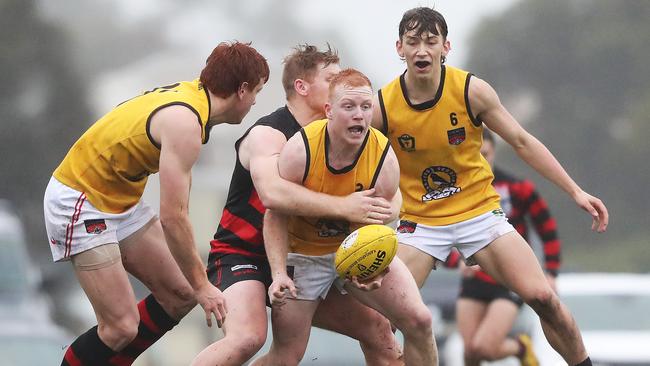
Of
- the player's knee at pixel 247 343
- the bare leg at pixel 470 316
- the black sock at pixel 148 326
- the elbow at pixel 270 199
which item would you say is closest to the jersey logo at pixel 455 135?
the elbow at pixel 270 199

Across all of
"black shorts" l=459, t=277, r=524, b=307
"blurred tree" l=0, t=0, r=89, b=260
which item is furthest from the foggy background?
"black shorts" l=459, t=277, r=524, b=307

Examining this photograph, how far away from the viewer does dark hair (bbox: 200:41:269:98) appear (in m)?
8.07

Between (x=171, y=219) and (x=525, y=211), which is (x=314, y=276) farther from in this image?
(x=525, y=211)

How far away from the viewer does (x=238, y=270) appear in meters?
8.23

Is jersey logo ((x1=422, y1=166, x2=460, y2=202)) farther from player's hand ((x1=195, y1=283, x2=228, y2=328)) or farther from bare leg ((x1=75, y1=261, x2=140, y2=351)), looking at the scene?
bare leg ((x1=75, y1=261, x2=140, y2=351))

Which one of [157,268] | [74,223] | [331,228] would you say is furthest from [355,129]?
[74,223]

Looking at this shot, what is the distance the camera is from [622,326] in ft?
49.7

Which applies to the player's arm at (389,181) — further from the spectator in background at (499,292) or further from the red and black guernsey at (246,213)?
the spectator in background at (499,292)

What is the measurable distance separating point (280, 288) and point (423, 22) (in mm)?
1945

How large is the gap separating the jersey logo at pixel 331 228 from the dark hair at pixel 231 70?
0.87 m

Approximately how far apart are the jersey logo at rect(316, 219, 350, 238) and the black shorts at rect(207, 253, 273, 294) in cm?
43

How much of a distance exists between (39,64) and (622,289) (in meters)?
18.5

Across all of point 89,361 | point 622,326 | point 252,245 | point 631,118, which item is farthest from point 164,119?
point 631,118

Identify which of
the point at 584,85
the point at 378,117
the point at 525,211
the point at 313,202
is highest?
the point at 378,117
